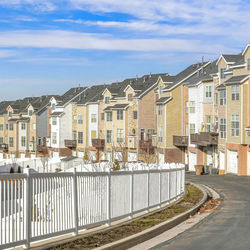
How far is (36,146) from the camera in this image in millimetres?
99188

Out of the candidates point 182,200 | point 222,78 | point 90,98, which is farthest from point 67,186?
point 90,98

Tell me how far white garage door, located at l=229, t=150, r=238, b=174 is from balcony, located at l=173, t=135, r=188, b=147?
1313 centimetres

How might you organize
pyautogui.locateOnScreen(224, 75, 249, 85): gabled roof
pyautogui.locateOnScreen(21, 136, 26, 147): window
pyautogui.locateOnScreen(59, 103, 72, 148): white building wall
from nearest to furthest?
pyautogui.locateOnScreen(224, 75, 249, 85): gabled roof
pyautogui.locateOnScreen(59, 103, 72, 148): white building wall
pyautogui.locateOnScreen(21, 136, 26, 147): window

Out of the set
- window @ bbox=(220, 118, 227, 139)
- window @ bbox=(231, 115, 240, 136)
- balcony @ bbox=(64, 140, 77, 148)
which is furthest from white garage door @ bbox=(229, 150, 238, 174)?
balcony @ bbox=(64, 140, 77, 148)

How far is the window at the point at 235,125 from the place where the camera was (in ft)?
165

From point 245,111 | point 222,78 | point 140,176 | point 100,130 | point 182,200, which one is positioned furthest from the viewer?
point 100,130

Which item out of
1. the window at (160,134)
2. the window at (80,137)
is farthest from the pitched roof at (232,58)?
the window at (80,137)

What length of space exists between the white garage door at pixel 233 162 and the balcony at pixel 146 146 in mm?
19405

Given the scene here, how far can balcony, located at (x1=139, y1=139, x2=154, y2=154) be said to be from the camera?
2796 inches

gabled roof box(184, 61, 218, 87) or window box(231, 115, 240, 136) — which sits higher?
gabled roof box(184, 61, 218, 87)

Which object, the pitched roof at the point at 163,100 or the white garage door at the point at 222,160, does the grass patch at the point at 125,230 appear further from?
the pitched roof at the point at 163,100

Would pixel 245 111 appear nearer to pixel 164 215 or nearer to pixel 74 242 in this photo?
pixel 164 215

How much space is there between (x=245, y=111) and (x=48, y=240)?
4030 centimetres

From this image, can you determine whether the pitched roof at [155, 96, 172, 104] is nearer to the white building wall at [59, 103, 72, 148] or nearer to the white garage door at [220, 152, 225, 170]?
the white garage door at [220, 152, 225, 170]
